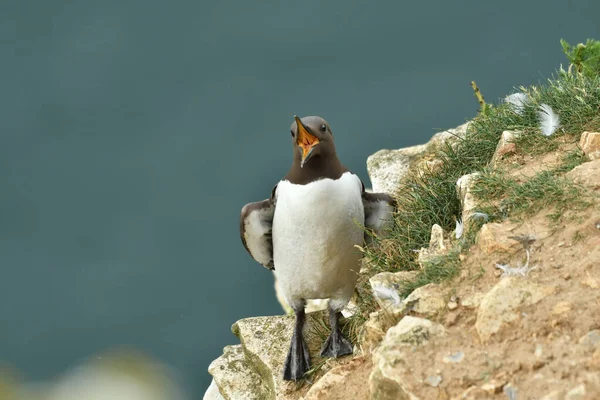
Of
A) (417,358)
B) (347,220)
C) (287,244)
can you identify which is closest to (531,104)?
(347,220)

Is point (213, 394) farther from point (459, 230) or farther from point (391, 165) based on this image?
point (459, 230)

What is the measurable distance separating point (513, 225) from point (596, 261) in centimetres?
89

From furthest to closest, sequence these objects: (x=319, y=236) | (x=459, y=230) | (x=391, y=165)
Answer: (x=391, y=165)
(x=319, y=236)
(x=459, y=230)

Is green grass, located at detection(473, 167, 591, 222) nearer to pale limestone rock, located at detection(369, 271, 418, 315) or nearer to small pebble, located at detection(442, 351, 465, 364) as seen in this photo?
pale limestone rock, located at detection(369, 271, 418, 315)

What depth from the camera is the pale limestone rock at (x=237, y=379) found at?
8453 mm

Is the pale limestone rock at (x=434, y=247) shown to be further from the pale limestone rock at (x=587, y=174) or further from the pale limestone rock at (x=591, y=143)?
the pale limestone rock at (x=591, y=143)

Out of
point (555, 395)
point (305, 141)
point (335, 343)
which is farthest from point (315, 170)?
point (555, 395)

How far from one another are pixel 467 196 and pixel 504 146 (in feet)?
2.99

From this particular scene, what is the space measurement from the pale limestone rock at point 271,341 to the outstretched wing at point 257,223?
2.79ft

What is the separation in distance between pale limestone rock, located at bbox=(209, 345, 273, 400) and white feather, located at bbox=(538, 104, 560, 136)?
3494 millimetres

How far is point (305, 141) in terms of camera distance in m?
7.54

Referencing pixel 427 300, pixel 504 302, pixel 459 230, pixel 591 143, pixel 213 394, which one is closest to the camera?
pixel 504 302

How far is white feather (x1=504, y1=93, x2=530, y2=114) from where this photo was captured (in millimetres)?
8047

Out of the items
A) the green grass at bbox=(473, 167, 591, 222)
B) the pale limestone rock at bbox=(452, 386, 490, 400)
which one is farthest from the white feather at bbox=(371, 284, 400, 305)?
the pale limestone rock at bbox=(452, 386, 490, 400)
